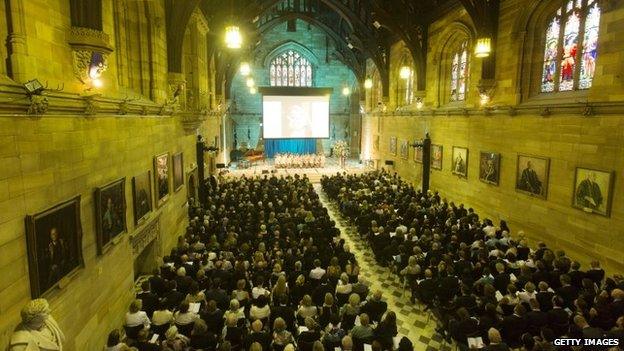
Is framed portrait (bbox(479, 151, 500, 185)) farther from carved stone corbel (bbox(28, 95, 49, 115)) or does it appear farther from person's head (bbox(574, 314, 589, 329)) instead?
carved stone corbel (bbox(28, 95, 49, 115))

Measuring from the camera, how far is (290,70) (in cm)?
3741

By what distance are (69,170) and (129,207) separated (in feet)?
9.21

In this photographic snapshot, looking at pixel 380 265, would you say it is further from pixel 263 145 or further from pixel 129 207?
pixel 263 145

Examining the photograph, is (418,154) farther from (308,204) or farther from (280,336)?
(280,336)

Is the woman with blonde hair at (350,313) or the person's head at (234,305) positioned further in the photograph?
the woman with blonde hair at (350,313)

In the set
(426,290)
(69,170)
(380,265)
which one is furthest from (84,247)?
(380,265)

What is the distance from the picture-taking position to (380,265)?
38.7 feet

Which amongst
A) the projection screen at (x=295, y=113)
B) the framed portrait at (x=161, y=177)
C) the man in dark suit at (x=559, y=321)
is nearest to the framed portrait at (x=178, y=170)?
the framed portrait at (x=161, y=177)

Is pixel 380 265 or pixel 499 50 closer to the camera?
pixel 380 265

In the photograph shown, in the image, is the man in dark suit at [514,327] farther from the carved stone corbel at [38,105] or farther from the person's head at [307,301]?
the carved stone corbel at [38,105]

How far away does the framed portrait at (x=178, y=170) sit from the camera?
12834 millimetres

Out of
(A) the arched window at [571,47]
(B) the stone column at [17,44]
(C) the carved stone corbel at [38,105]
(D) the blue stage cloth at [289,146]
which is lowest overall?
(D) the blue stage cloth at [289,146]

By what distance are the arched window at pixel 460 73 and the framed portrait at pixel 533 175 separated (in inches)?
211

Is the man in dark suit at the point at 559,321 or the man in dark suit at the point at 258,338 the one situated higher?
the man in dark suit at the point at 559,321
